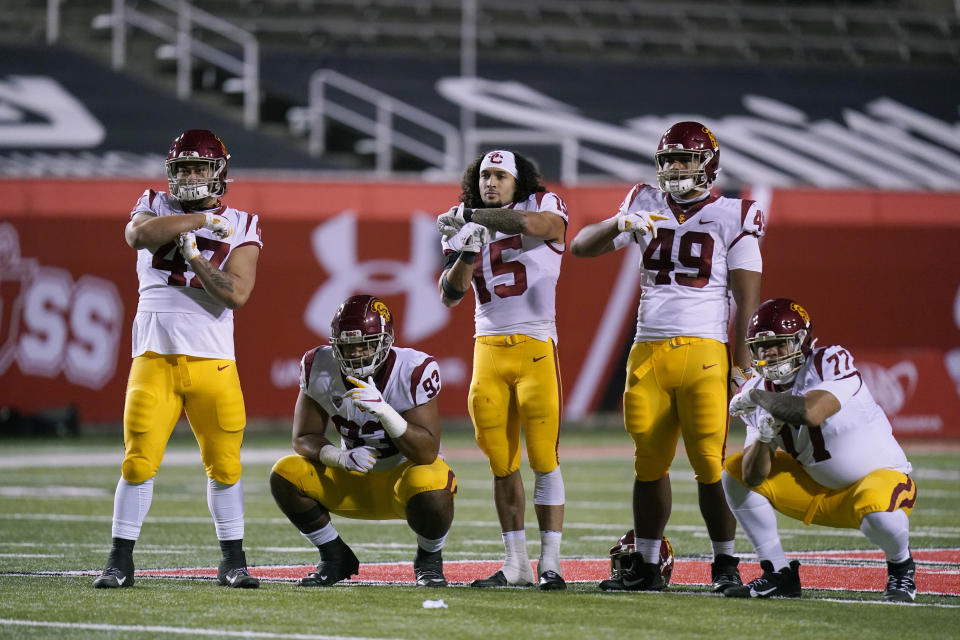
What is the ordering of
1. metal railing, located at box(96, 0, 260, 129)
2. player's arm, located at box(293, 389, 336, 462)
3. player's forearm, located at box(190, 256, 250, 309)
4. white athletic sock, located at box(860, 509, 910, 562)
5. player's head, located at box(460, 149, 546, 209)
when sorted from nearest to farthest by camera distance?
1. white athletic sock, located at box(860, 509, 910, 562)
2. player's forearm, located at box(190, 256, 250, 309)
3. player's arm, located at box(293, 389, 336, 462)
4. player's head, located at box(460, 149, 546, 209)
5. metal railing, located at box(96, 0, 260, 129)

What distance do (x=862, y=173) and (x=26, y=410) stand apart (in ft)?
39.5

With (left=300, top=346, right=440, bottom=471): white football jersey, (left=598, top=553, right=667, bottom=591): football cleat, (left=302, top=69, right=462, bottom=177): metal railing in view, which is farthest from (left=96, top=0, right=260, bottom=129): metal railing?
(left=598, top=553, right=667, bottom=591): football cleat

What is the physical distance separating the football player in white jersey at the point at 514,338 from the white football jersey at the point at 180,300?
92 centimetres

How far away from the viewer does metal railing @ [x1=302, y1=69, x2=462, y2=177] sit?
19.6 metres

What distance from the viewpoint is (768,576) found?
19.6 feet

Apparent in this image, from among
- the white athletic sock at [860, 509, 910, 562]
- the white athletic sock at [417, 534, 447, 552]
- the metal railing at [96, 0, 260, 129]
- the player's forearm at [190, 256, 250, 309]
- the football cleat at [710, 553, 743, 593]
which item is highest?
the metal railing at [96, 0, 260, 129]

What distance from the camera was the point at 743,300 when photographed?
20.3 ft

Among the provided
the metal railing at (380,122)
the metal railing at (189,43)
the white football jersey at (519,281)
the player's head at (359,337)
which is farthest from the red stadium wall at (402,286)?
the player's head at (359,337)

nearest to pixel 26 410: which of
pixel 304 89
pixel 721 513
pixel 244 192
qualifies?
pixel 244 192

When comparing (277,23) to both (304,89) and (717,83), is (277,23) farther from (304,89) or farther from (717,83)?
(717,83)

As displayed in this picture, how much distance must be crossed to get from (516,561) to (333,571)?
760 millimetres

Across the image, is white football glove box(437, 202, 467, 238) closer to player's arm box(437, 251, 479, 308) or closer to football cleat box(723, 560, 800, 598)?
player's arm box(437, 251, 479, 308)

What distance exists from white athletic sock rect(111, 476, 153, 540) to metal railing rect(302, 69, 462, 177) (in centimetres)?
1308

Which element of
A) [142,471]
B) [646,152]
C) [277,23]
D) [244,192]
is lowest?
[142,471]
